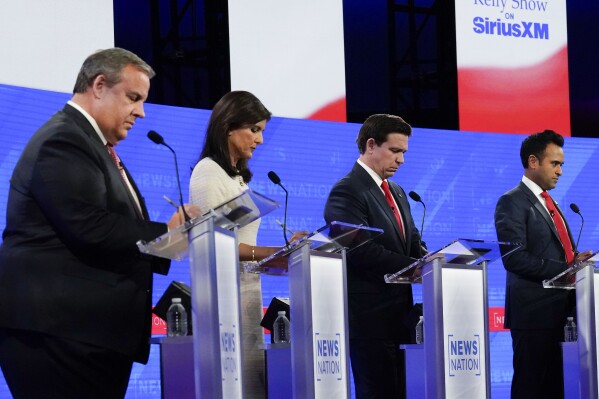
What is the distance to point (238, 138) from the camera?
413 centimetres

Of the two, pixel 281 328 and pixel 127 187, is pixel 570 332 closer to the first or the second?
pixel 281 328

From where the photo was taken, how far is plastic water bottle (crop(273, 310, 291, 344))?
172 inches

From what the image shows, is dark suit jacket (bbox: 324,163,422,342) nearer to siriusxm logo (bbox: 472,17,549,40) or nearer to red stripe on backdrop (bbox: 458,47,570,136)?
red stripe on backdrop (bbox: 458,47,570,136)

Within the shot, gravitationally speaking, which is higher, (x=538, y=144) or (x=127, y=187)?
(x=538, y=144)

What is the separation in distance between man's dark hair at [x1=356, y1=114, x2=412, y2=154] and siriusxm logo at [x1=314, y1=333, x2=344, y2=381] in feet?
4.54

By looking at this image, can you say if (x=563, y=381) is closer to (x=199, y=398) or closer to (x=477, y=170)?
(x=477, y=170)

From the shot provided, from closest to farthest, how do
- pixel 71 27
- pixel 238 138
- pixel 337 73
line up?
1. pixel 238 138
2. pixel 71 27
3. pixel 337 73

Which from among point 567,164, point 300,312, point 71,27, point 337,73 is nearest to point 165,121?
point 71,27

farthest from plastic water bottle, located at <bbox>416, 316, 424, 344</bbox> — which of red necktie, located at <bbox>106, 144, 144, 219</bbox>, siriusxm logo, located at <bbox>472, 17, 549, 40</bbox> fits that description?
siriusxm logo, located at <bbox>472, 17, 549, 40</bbox>

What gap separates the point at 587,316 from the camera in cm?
527

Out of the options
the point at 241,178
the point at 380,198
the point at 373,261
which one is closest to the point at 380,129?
the point at 380,198

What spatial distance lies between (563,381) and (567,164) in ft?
7.87

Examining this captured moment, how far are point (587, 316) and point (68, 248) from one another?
3.25m

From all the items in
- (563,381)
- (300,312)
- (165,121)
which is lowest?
(563,381)
